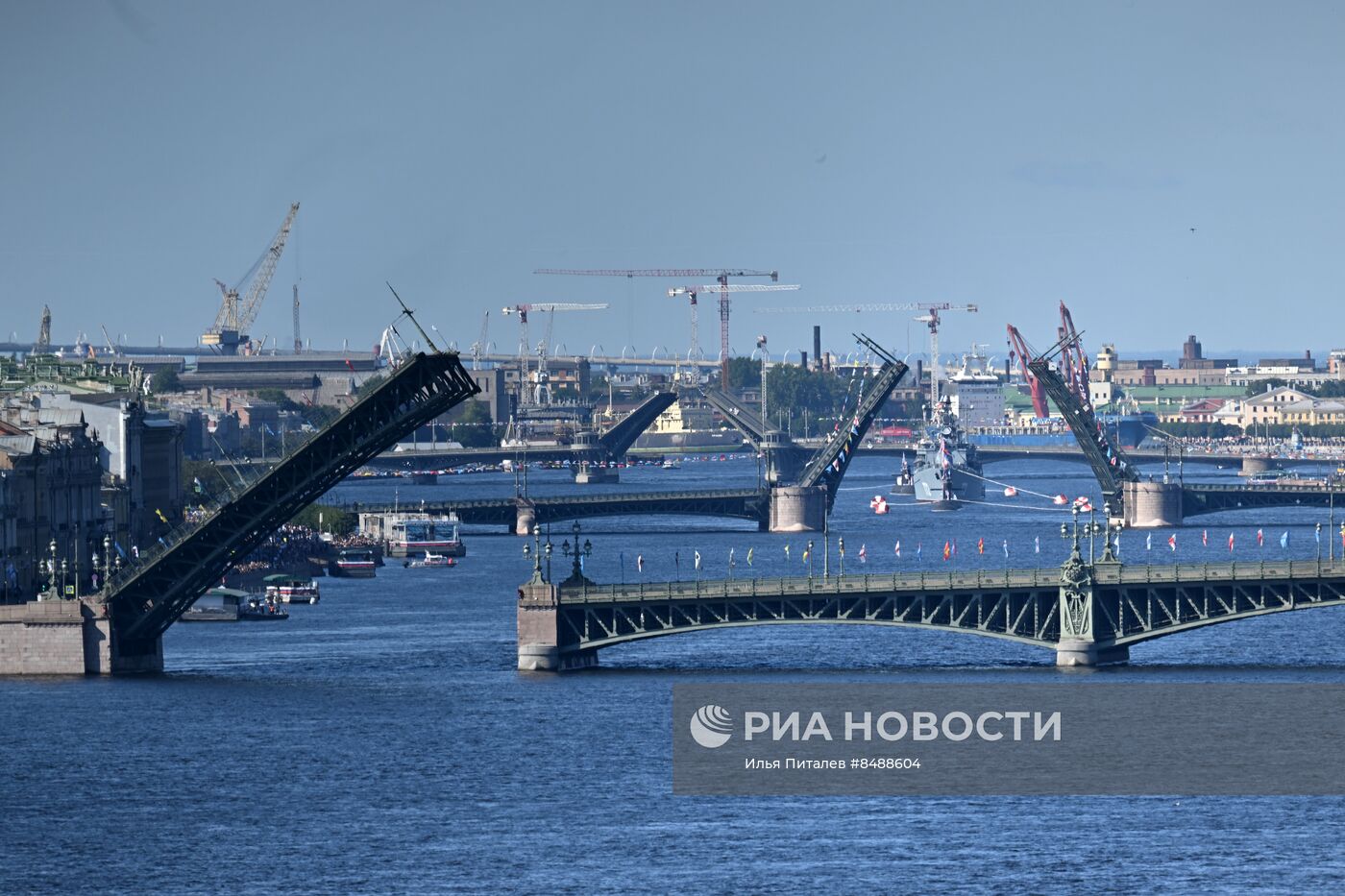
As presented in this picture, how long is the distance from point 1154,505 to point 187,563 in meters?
101

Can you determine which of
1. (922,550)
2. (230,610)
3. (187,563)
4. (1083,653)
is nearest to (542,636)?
(187,563)

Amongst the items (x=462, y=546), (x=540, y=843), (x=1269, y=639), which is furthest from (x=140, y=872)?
(x=462, y=546)

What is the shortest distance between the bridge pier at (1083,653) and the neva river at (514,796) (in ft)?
1.90

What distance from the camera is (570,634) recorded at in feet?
299

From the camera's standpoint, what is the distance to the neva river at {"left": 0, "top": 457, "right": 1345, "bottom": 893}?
63281 millimetres

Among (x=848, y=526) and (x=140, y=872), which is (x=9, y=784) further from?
(x=848, y=526)

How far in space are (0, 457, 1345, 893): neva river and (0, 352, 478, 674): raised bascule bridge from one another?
5.14ft

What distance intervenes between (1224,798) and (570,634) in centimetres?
2513

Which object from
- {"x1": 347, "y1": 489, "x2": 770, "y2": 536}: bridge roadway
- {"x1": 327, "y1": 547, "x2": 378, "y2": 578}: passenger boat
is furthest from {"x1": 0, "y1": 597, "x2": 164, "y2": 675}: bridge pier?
{"x1": 347, "y1": 489, "x2": 770, "y2": 536}: bridge roadway

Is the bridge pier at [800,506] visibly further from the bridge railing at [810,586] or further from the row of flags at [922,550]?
the bridge railing at [810,586]

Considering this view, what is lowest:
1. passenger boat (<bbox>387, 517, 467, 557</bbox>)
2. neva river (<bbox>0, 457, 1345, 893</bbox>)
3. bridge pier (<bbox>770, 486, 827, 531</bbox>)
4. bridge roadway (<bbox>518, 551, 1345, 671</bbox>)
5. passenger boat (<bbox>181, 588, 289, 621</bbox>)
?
neva river (<bbox>0, 457, 1345, 893</bbox>)

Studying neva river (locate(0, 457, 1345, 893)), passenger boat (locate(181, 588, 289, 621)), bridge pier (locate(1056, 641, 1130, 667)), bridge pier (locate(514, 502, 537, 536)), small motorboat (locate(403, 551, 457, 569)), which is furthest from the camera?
bridge pier (locate(514, 502, 537, 536))

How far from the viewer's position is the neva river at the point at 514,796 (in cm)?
6328

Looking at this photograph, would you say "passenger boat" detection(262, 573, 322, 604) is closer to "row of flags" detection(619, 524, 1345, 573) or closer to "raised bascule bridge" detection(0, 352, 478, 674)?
"row of flags" detection(619, 524, 1345, 573)
